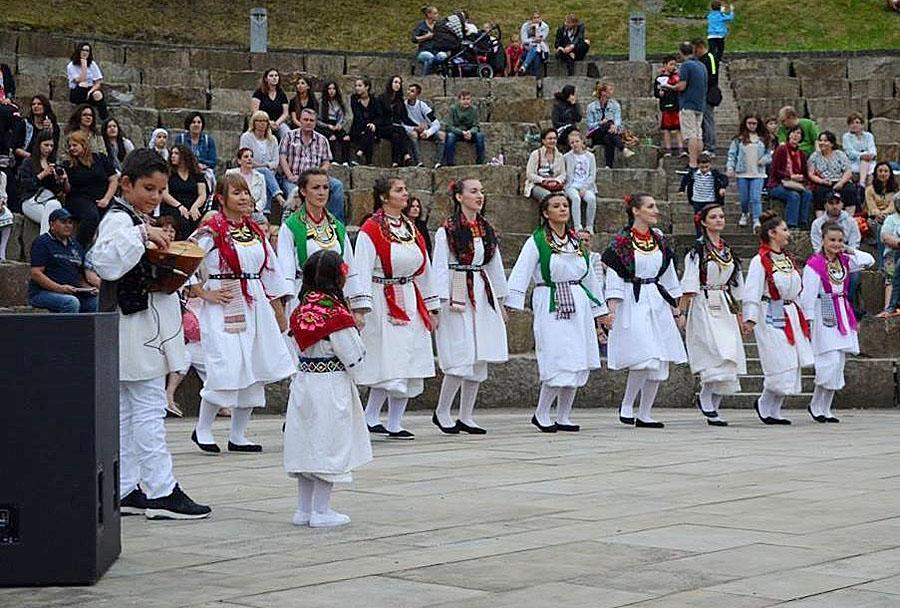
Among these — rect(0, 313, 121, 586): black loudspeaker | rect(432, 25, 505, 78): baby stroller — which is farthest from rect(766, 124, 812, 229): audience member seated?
rect(0, 313, 121, 586): black loudspeaker

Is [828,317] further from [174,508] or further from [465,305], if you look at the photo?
[174,508]

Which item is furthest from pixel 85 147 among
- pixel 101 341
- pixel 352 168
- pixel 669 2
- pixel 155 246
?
pixel 669 2

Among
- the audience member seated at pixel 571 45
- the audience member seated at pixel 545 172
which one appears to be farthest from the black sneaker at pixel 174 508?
the audience member seated at pixel 571 45

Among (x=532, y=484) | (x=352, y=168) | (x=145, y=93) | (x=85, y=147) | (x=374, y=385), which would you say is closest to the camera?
(x=532, y=484)

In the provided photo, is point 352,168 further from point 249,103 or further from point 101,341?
point 101,341

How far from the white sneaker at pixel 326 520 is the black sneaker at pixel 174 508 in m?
0.58

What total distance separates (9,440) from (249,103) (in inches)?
700

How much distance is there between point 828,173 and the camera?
20312 mm

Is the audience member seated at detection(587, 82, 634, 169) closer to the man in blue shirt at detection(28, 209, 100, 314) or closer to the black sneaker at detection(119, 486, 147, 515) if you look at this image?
the man in blue shirt at detection(28, 209, 100, 314)

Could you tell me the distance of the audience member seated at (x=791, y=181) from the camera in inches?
792

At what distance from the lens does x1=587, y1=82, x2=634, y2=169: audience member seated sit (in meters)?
21.9

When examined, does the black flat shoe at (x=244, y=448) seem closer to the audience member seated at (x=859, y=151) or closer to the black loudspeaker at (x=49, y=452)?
the black loudspeaker at (x=49, y=452)

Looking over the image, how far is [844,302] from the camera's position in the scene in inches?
570

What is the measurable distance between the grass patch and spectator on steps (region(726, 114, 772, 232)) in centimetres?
1153
